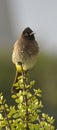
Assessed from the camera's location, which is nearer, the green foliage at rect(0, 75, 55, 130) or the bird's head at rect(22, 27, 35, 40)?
the green foliage at rect(0, 75, 55, 130)

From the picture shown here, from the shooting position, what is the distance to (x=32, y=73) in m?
14.1

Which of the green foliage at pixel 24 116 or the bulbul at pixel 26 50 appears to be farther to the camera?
the bulbul at pixel 26 50

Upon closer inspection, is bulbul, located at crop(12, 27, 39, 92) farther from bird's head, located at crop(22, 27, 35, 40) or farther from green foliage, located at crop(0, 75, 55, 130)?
green foliage, located at crop(0, 75, 55, 130)

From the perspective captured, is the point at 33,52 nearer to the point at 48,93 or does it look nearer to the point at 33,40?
the point at 33,40

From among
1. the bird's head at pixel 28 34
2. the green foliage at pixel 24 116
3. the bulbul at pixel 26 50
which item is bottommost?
the green foliage at pixel 24 116

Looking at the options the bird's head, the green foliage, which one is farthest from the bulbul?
the green foliage

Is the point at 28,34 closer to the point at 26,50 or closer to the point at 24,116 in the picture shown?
the point at 26,50

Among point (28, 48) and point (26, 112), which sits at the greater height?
point (28, 48)

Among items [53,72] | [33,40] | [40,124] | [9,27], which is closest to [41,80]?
[53,72]

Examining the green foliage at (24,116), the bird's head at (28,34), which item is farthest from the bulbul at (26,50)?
the green foliage at (24,116)

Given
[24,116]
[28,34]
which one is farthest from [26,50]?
[24,116]

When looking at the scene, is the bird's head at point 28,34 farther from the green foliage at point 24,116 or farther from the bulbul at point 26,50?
the green foliage at point 24,116

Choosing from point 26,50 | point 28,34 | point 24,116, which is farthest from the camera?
point 26,50

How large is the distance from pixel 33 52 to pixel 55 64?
10402 millimetres
